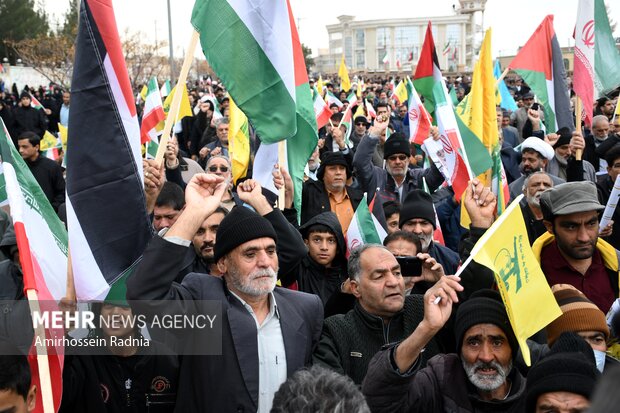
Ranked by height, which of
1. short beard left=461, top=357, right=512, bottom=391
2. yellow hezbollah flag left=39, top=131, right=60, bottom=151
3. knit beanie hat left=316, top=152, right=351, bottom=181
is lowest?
short beard left=461, top=357, right=512, bottom=391

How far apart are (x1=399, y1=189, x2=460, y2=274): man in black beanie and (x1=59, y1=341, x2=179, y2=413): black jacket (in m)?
2.47

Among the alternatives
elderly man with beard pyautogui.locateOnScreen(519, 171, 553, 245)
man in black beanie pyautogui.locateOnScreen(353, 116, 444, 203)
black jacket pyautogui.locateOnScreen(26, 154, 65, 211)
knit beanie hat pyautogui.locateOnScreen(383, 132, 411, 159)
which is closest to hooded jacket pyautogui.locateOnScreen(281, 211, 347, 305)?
→ elderly man with beard pyautogui.locateOnScreen(519, 171, 553, 245)

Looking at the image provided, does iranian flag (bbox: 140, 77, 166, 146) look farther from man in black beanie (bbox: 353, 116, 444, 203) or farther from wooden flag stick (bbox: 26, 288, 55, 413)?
wooden flag stick (bbox: 26, 288, 55, 413)

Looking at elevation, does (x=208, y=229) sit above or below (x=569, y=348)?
above

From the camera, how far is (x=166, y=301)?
3.07 meters

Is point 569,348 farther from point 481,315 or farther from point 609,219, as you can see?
point 609,219

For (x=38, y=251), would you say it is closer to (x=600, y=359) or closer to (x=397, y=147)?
(x=600, y=359)

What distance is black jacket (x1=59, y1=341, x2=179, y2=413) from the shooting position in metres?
3.20

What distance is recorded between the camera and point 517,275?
324 centimetres

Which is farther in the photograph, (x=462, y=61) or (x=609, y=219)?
(x=462, y=61)

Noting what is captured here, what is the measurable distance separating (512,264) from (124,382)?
1.78 metres

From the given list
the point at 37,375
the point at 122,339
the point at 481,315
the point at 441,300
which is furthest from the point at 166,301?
the point at 481,315

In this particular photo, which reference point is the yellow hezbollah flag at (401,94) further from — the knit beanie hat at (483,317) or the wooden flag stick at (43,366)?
the wooden flag stick at (43,366)

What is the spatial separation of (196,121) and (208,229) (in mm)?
8542
